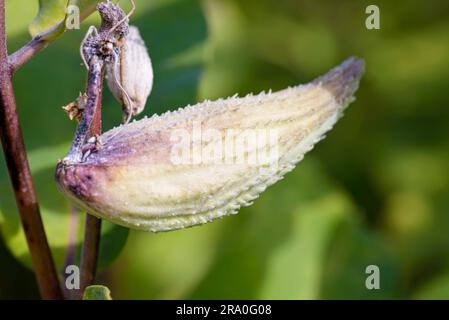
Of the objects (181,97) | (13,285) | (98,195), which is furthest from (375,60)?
(98,195)

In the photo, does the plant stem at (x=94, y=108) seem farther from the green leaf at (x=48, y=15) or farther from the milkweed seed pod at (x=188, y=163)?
the green leaf at (x=48, y=15)

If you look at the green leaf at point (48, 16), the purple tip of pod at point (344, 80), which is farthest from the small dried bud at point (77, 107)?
the purple tip of pod at point (344, 80)

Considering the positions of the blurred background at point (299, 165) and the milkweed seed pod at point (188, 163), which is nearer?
the milkweed seed pod at point (188, 163)

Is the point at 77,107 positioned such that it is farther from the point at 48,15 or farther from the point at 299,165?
the point at 299,165

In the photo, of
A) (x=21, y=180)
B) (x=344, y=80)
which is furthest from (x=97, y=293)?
(x=344, y=80)

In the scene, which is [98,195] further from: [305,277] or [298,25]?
[298,25]
